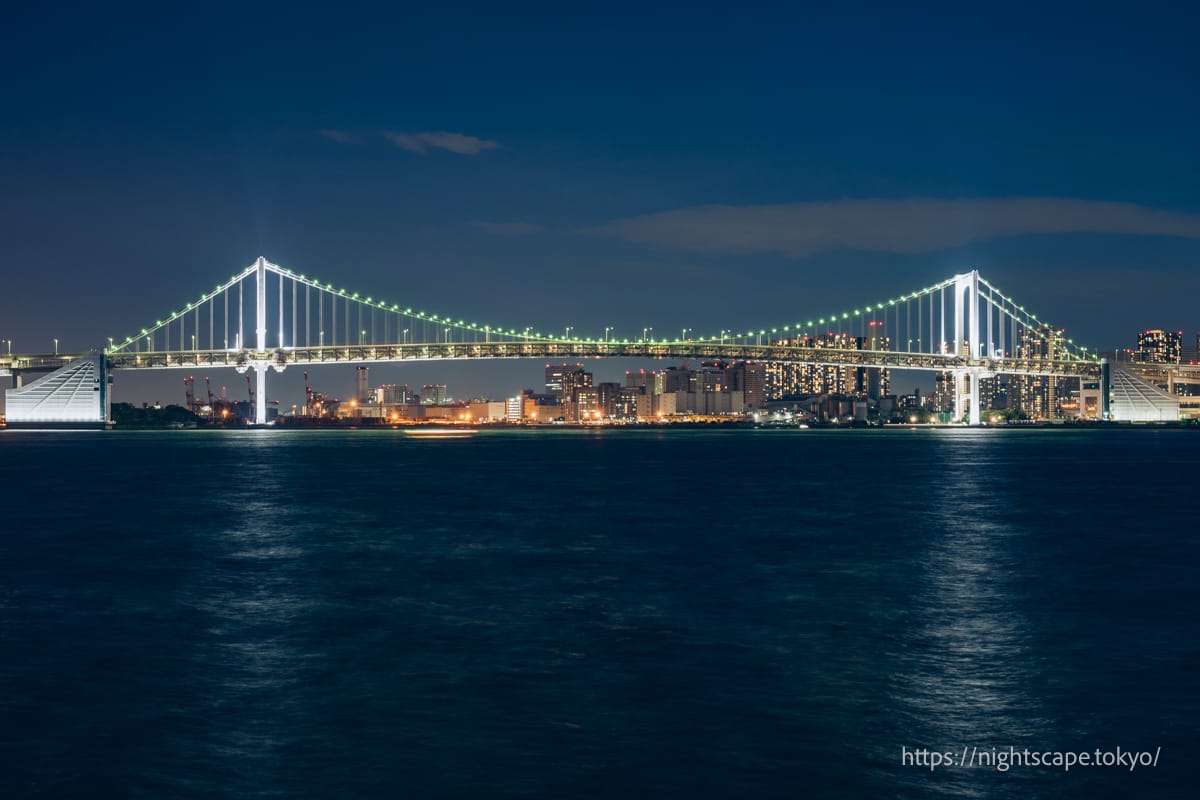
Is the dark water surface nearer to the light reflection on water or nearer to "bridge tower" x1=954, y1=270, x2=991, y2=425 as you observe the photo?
the light reflection on water

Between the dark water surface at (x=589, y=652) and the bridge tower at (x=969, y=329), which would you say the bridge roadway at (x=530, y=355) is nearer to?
the bridge tower at (x=969, y=329)

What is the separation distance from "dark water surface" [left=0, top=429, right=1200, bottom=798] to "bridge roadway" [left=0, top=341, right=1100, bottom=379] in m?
69.4

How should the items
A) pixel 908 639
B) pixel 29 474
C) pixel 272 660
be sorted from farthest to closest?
pixel 29 474
pixel 908 639
pixel 272 660

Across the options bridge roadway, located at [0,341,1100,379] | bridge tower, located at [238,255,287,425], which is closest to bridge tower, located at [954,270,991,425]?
bridge roadway, located at [0,341,1100,379]

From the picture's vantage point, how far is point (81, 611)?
48.1 feet

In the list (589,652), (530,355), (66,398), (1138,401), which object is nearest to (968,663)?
(589,652)

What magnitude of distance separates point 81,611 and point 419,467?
1431 inches

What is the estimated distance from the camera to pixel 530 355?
97.6m

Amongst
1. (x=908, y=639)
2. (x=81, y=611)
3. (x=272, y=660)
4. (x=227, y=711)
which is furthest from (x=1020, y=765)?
(x=81, y=611)

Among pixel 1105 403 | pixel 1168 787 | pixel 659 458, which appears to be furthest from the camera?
pixel 1105 403

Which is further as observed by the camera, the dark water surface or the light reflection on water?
the light reflection on water

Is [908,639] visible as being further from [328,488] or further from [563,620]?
[328,488]

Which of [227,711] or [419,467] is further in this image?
[419,467]

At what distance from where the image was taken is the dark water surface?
8.11m
